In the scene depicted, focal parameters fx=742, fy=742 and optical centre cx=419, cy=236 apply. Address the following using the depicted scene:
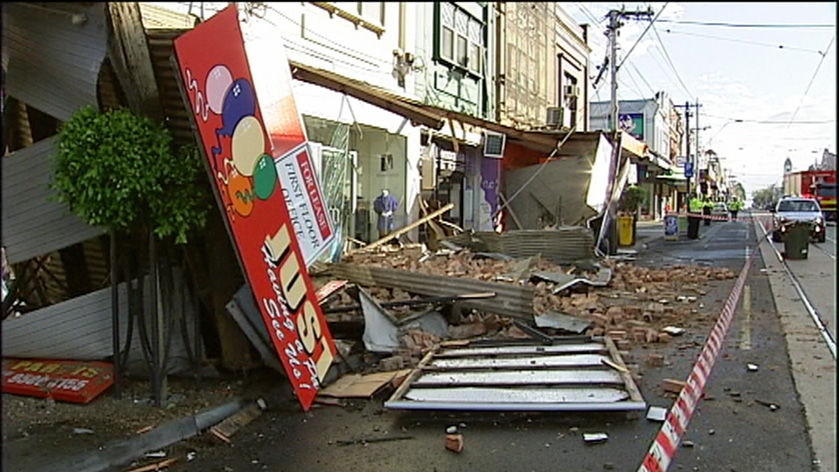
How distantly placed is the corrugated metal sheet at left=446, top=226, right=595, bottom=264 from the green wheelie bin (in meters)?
9.27

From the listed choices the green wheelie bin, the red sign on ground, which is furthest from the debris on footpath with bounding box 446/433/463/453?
the green wheelie bin

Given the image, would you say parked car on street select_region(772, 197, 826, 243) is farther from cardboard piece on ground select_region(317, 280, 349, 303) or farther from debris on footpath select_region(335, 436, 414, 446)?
debris on footpath select_region(335, 436, 414, 446)

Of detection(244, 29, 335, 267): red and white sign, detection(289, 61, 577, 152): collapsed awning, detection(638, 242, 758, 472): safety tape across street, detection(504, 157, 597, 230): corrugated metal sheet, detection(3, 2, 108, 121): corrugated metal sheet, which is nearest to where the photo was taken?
detection(638, 242, 758, 472): safety tape across street

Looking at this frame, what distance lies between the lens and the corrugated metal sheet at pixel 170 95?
18.1 ft

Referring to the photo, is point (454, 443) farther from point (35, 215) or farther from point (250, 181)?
point (35, 215)

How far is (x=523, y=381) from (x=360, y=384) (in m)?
1.58

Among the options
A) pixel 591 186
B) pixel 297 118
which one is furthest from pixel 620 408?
pixel 591 186

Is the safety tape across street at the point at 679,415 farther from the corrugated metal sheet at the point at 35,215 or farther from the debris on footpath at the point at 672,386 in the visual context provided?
the corrugated metal sheet at the point at 35,215

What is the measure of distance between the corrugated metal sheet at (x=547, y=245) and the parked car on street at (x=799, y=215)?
16188 millimetres

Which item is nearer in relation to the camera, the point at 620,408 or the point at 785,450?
the point at 785,450

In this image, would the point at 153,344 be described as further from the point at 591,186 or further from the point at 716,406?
the point at 591,186

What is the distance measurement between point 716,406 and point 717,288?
8707 millimetres

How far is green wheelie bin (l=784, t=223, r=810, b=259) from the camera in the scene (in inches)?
823

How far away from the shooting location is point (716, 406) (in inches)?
250
